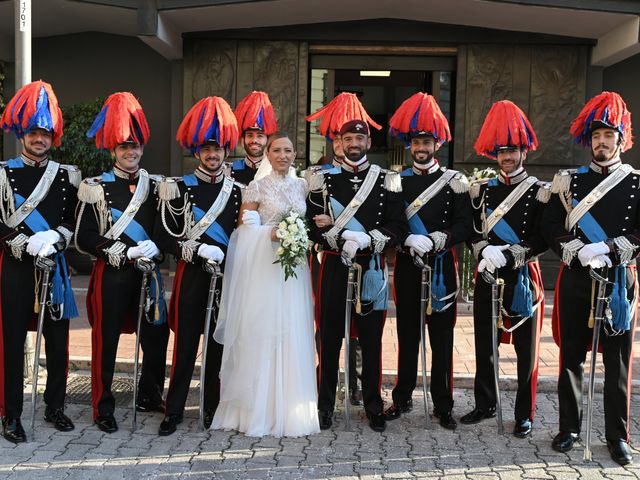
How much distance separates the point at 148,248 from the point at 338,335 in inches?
53.5

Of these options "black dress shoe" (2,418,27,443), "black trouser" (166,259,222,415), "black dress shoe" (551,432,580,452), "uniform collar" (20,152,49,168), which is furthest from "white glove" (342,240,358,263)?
"black dress shoe" (2,418,27,443)

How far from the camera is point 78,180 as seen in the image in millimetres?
4781

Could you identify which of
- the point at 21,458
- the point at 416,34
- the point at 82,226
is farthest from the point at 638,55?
the point at 21,458

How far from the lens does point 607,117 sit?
4398 millimetres

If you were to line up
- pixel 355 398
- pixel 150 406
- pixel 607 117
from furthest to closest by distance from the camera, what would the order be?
pixel 355 398, pixel 150 406, pixel 607 117

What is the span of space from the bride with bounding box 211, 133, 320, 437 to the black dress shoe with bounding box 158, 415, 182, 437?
0.79 feet

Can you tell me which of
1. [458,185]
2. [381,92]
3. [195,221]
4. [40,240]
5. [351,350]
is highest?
[381,92]

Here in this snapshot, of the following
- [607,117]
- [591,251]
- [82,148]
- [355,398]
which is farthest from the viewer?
[82,148]

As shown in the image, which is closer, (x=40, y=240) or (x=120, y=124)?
(x=40, y=240)

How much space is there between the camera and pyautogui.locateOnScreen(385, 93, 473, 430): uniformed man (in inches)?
192

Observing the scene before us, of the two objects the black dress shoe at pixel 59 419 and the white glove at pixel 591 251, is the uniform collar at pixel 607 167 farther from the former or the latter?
the black dress shoe at pixel 59 419

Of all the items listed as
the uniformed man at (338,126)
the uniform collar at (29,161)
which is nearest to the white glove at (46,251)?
the uniform collar at (29,161)

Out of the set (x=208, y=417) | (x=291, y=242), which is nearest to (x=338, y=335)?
(x=291, y=242)

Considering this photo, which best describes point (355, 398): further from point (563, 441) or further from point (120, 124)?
point (120, 124)
